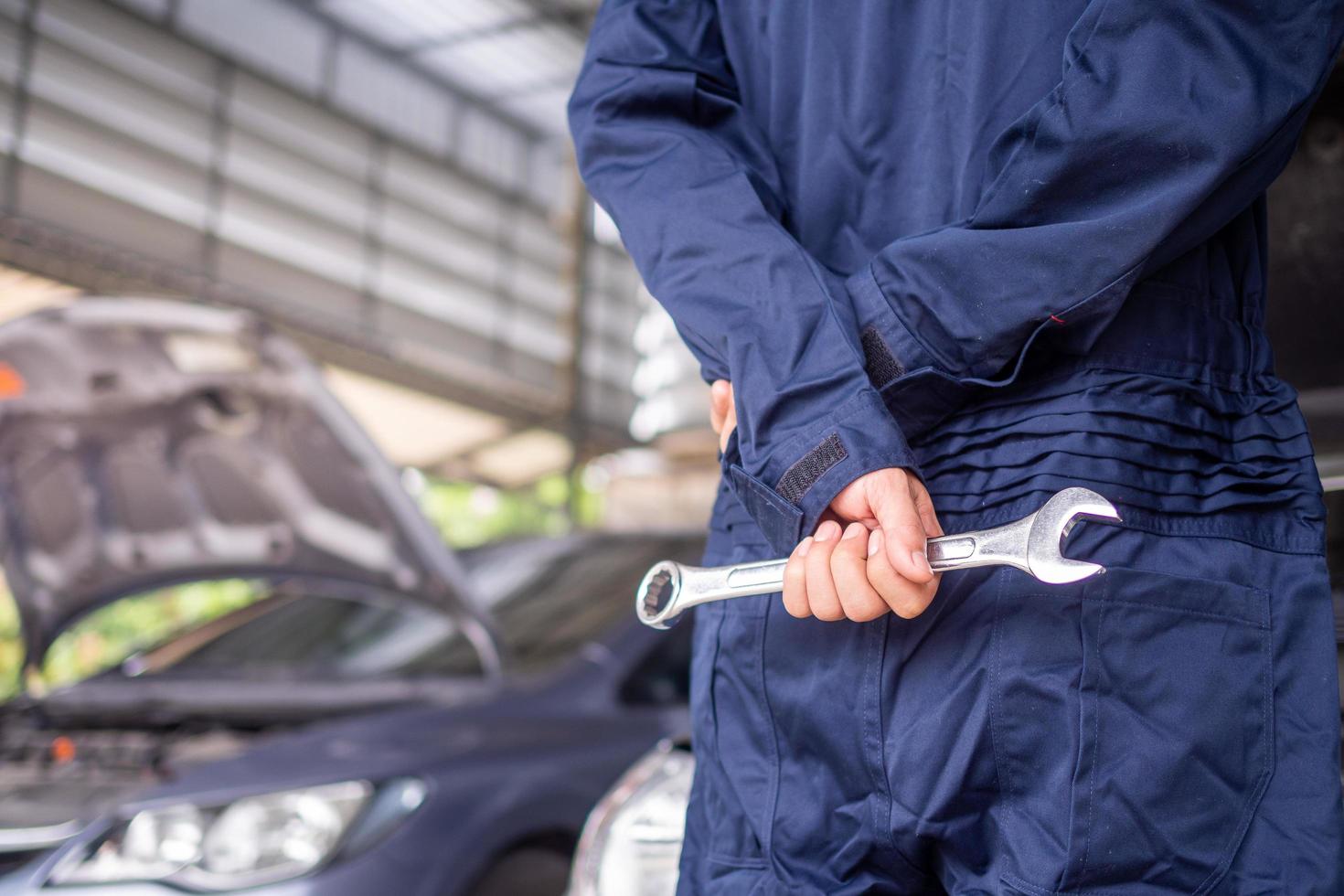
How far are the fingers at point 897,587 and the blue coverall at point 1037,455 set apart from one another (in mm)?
68

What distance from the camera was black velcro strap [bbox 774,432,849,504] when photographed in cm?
77

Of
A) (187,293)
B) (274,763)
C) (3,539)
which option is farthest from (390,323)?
(274,763)

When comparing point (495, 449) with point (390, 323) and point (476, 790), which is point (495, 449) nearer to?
point (390, 323)

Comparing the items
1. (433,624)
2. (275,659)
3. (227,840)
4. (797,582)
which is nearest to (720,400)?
(797,582)

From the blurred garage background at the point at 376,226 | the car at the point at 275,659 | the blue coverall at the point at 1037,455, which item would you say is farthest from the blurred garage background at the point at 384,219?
the blue coverall at the point at 1037,455

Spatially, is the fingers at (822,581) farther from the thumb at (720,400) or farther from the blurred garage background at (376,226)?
the blurred garage background at (376,226)

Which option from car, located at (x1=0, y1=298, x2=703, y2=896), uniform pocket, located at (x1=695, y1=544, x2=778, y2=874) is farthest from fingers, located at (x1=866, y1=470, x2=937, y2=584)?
car, located at (x1=0, y1=298, x2=703, y2=896)

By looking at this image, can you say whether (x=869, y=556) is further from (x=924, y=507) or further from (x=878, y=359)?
(x=878, y=359)

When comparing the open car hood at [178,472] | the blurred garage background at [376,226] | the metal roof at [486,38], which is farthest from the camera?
the metal roof at [486,38]

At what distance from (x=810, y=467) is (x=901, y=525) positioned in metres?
0.09

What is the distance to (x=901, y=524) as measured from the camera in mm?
709

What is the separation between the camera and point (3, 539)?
267cm

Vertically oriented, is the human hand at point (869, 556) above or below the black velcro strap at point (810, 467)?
below

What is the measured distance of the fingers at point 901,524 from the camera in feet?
2.26
